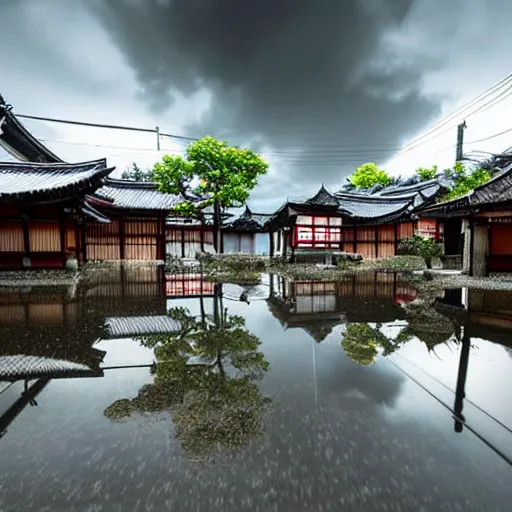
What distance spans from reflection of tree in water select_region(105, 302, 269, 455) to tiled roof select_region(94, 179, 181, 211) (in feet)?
61.6

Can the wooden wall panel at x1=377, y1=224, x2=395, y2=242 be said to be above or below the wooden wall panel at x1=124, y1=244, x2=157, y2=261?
above

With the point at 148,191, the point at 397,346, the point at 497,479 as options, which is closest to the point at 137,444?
the point at 497,479

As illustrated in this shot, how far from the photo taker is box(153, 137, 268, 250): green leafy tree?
19.7m

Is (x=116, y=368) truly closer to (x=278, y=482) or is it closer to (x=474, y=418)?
(x=278, y=482)

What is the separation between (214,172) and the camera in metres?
19.4

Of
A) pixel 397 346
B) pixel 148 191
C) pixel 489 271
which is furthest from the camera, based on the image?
pixel 148 191

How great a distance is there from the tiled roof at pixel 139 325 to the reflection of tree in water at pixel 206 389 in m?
0.38

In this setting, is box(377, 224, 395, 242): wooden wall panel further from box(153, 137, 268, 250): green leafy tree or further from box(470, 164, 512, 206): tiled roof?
box(470, 164, 512, 206): tiled roof

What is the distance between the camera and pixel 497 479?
185 centimetres

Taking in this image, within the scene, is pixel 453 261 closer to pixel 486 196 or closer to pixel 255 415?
pixel 486 196

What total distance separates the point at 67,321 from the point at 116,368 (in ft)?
8.79

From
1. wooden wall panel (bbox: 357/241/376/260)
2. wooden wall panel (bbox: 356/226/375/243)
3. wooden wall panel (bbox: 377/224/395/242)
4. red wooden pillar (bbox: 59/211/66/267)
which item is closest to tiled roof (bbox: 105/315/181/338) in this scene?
red wooden pillar (bbox: 59/211/66/267)

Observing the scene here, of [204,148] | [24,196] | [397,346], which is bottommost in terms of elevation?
[397,346]

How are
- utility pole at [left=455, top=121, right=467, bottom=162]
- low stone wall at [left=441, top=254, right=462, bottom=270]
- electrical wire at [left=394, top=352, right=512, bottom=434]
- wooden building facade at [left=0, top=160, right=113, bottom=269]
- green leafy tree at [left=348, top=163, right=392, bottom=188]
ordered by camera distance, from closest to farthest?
electrical wire at [left=394, top=352, right=512, bottom=434], wooden building facade at [left=0, top=160, right=113, bottom=269], low stone wall at [left=441, top=254, right=462, bottom=270], utility pole at [left=455, top=121, right=467, bottom=162], green leafy tree at [left=348, top=163, right=392, bottom=188]
